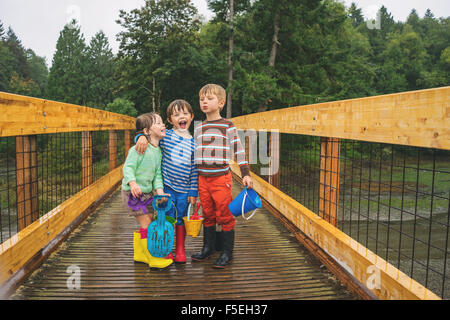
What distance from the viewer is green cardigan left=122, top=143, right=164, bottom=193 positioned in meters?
2.62

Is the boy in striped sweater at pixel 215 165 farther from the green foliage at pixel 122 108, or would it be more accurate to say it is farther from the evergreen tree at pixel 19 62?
the evergreen tree at pixel 19 62

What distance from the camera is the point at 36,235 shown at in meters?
2.55

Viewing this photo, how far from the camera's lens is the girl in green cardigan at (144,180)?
2.61m

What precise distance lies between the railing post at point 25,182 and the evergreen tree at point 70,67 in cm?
4471

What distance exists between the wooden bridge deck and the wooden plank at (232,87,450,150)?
3.24ft

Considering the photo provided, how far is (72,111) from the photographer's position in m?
3.33

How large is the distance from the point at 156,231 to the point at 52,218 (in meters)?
0.97

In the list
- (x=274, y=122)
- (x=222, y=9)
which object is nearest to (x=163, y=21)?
(x=222, y=9)

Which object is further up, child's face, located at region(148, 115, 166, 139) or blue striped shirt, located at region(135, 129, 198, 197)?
child's face, located at region(148, 115, 166, 139)

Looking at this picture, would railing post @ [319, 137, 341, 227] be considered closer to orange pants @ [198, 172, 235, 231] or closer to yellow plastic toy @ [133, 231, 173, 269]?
orange pants @ [198, 172, 235, 231]

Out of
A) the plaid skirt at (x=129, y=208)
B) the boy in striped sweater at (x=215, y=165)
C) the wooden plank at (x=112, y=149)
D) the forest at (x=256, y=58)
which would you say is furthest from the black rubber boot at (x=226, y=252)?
the forest at (x=256, y=58)

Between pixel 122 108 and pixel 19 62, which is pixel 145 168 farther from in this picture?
pixel 19 62

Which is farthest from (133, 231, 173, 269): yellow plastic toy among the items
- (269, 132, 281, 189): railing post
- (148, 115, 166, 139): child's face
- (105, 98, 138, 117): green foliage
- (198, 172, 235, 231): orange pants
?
(105, 98, 138, 117): green foliage
